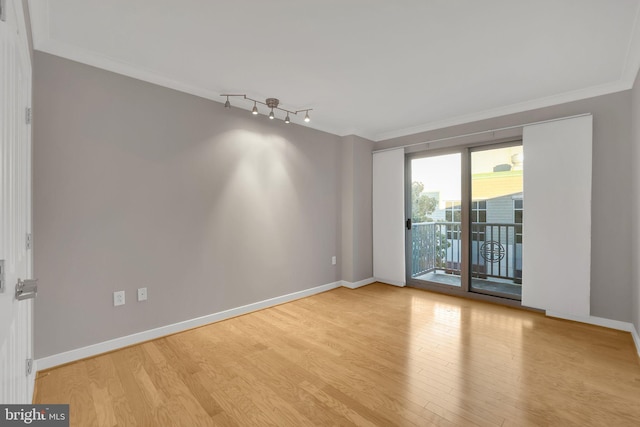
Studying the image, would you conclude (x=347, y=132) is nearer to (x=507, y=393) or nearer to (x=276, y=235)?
(x=276, y=235)

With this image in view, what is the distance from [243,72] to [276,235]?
1.94 metres

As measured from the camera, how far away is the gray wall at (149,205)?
7.30 ft

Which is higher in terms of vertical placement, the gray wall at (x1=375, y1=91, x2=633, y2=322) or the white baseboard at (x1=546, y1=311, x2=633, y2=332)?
the gray wall at (x1=375, y1=91, x2=633, y2=322)

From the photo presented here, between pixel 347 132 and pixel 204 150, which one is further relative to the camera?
pixel 347 132

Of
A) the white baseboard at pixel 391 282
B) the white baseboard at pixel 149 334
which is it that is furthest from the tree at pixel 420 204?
the white baseboard at pixel 149 334

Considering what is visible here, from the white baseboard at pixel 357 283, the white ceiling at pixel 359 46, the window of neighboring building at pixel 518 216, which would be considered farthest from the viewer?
the white baseboard at pixel 357 283

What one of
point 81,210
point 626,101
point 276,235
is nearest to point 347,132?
point 276,235

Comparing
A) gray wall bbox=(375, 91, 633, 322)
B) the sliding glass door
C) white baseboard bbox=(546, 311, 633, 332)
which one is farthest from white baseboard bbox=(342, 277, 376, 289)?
gray wall bbox=(375, 91, 633, 322)

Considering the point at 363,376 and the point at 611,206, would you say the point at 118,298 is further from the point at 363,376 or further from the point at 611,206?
the point at 611,206

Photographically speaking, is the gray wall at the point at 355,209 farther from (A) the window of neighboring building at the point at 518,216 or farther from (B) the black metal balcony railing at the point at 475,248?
(A) the window of neighboring building at the point at 518,216

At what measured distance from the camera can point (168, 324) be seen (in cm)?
282

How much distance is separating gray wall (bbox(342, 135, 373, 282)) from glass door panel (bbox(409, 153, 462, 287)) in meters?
0.75

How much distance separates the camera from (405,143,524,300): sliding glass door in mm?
3811

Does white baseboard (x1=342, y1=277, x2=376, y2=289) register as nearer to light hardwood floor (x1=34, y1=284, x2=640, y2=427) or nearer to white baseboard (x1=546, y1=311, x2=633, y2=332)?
light hardwood floor (x1=34, y1=284, x2=640, y2=427)
